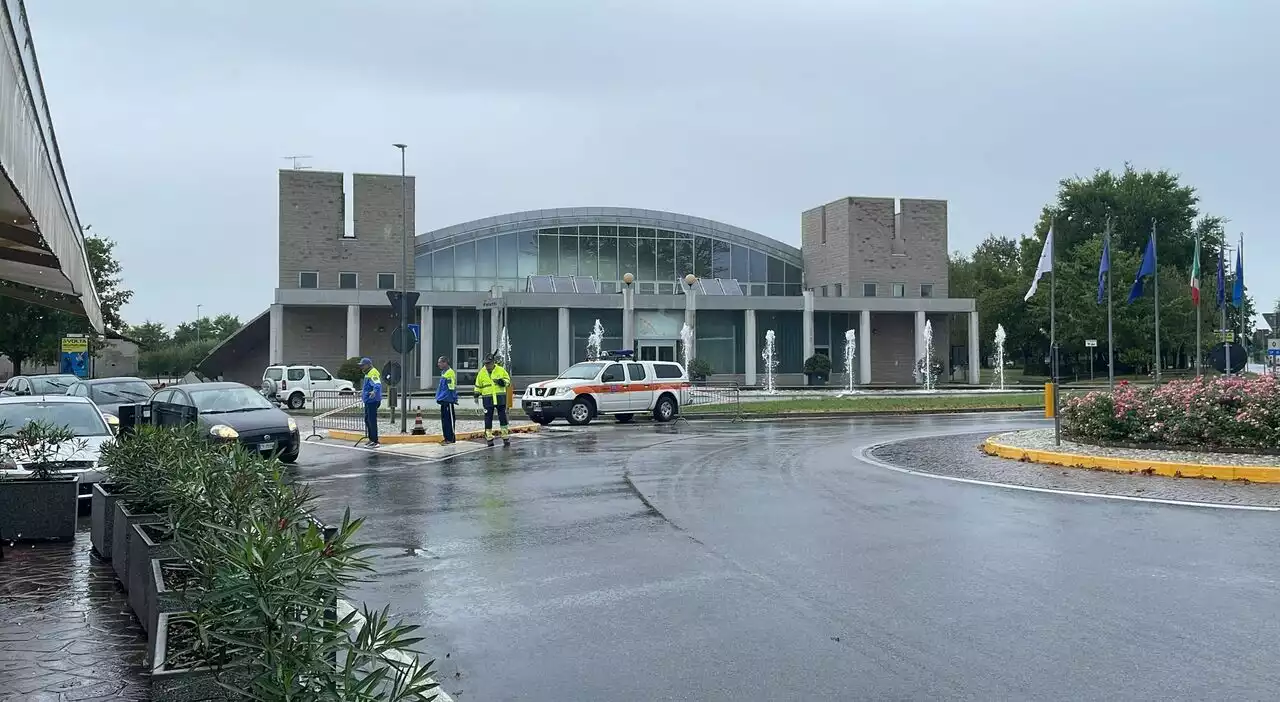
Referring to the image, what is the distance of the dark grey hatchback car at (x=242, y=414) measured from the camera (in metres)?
16.6

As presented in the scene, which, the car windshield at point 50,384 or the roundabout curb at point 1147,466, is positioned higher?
the car windshield at point 50,384

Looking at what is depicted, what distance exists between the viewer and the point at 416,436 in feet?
70.4

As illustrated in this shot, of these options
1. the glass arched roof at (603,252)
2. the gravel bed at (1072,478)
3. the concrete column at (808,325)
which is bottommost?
the gravel bed at (1072,478)

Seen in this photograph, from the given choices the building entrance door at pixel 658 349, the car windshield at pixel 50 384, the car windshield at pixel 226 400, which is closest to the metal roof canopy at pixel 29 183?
the car windshield at pixel 226 400

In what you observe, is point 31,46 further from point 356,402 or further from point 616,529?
point 356,402

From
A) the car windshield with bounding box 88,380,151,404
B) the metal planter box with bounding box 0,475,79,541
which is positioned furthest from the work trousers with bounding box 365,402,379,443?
the metal planter box with bounding box 0,475,79,541

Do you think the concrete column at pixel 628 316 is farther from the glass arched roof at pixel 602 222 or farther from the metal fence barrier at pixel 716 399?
the metal fence barrier at pixel 716 399

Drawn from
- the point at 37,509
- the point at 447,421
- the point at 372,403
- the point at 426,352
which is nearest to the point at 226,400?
the point at 372,403

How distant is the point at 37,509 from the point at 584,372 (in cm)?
1924

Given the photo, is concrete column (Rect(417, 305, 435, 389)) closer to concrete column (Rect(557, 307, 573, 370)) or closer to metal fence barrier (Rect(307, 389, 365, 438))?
concrete column (Rect(557, 307, 573, 370))

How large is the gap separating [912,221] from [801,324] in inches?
417

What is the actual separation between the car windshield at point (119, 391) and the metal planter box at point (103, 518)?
13764 mm

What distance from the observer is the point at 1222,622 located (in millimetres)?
6332

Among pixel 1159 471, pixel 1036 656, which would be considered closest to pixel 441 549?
pixel 1036 656
